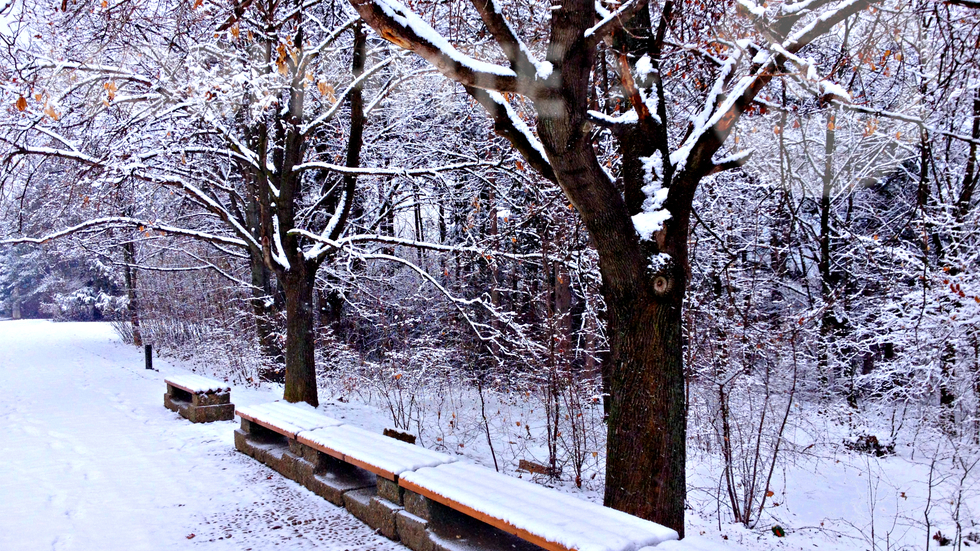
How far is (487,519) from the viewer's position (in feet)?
11.2

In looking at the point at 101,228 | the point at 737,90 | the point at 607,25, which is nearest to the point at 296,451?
the point at 607,25

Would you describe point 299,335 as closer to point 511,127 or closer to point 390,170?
point 390,170

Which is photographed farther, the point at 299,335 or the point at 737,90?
the point at 299,335

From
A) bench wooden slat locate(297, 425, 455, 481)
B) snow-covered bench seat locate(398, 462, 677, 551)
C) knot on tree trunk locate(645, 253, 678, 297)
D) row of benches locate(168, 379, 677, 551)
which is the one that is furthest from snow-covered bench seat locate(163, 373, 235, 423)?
knot on tree trunk locate(645, 253, 678, 297)

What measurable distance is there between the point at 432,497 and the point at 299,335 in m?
5.14

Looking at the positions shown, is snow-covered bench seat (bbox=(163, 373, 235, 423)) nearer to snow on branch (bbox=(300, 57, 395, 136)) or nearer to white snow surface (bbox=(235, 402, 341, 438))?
white snow surface (bbox=(235, 402, 341, 438))

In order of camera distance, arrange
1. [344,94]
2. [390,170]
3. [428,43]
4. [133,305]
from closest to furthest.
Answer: [428,43], [390,170], [344,94], [133,305]

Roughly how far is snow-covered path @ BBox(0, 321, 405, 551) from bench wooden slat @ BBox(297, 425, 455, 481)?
1.59ft

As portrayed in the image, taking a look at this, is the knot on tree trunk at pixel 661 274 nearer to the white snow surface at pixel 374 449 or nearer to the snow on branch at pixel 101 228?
the white snow surface at pixel 374 449

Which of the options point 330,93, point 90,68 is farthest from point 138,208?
point 330,93

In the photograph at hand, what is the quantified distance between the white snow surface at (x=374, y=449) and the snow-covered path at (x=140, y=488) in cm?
52

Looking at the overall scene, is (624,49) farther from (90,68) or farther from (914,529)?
(914,529)

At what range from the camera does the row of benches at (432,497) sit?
9.95 ft

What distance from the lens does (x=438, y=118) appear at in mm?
13234
